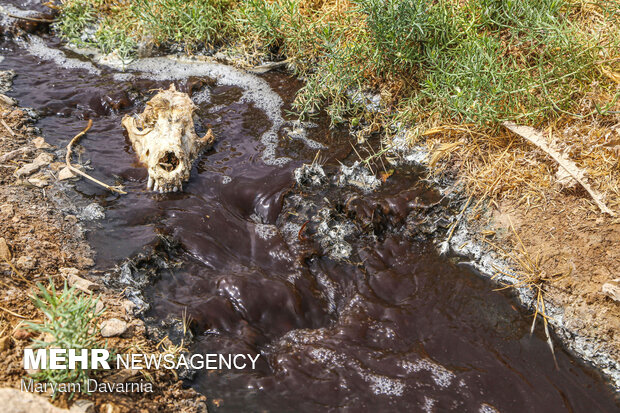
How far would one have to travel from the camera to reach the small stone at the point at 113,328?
7.69ft

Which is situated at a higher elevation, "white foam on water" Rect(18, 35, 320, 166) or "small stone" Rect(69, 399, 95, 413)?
"white foam on water" Rect(18, 35, 320, 166)

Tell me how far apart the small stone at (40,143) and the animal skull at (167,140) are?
672 millimetres

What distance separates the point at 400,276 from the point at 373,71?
6.99 ft

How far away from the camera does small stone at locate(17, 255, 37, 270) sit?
2.64 metres

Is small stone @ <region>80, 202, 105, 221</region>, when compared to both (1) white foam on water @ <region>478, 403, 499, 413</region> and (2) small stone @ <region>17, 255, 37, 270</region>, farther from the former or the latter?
(1) white foam on water @ <region>478, 403, 499, 413</region>

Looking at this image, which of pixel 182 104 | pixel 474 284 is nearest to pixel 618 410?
pixel 474 284

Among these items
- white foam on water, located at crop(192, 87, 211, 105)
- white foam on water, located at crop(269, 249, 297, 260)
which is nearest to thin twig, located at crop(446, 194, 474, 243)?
white foam on water, located at crop(269, 249, 297, 260)

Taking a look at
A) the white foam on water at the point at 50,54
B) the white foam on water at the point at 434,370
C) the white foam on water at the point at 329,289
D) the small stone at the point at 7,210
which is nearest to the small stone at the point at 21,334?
the small stone at the point at 7,210

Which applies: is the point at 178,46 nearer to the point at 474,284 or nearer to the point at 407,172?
the point at 407,172

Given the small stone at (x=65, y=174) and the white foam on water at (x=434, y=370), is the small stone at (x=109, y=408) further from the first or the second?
the small stone at (x=65, y=174)

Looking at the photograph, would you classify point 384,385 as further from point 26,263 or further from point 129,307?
point 26,263

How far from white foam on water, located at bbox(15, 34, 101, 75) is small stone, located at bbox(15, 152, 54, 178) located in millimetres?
1782

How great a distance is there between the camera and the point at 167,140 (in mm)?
3572

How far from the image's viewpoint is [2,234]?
2795mm
